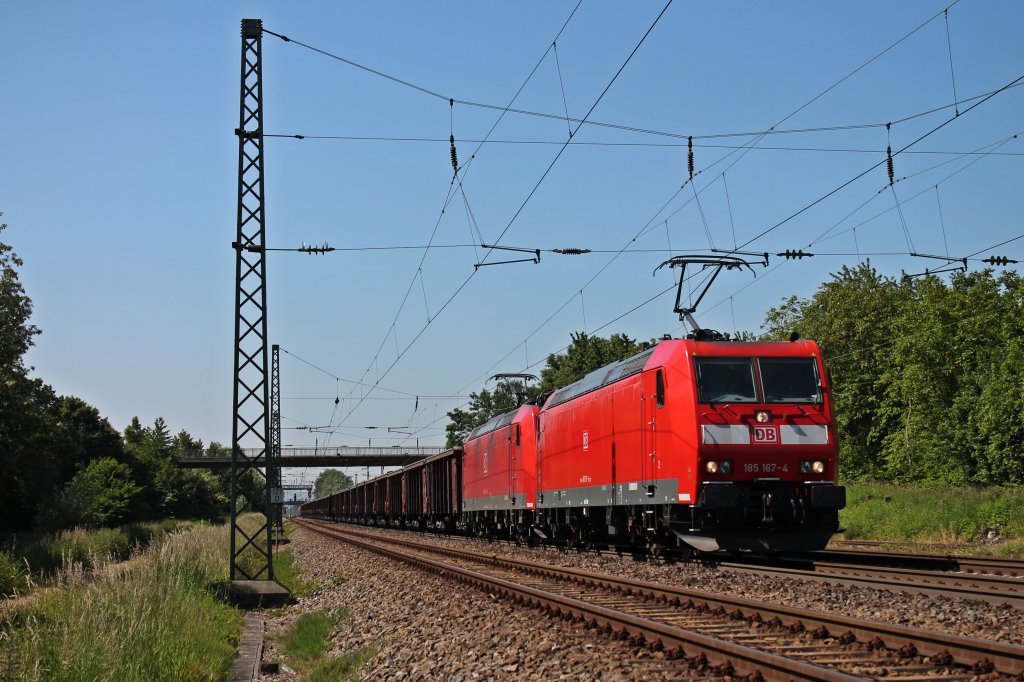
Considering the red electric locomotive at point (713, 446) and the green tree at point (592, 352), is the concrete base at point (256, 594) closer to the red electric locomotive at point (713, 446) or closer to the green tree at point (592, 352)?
the red electric locomotive at point (713, 446)

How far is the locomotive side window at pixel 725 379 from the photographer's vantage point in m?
16.6

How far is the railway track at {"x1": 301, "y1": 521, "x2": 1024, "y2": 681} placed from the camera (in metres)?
7.52

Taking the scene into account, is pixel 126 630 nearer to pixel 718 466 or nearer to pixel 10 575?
pixel 718 466

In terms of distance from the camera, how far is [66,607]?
11867 mm

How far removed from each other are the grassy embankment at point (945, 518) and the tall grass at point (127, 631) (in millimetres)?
15903

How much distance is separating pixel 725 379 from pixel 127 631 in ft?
33.6

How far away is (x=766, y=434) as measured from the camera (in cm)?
1655

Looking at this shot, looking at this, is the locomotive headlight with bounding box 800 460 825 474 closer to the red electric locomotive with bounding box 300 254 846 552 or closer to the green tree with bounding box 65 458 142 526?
the red electric locomotive with bounding box 300 254 846 552

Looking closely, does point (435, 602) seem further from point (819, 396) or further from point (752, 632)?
point (819, 396)

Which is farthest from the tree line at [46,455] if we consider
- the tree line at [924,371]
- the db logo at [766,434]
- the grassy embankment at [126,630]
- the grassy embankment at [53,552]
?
the tree line at [924,371]

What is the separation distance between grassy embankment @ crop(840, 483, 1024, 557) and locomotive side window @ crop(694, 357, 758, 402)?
306 inches

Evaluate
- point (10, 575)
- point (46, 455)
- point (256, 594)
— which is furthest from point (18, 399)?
point (256, 594)

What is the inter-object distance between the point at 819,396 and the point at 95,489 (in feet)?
138

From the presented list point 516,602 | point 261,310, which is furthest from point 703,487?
point 261,310
